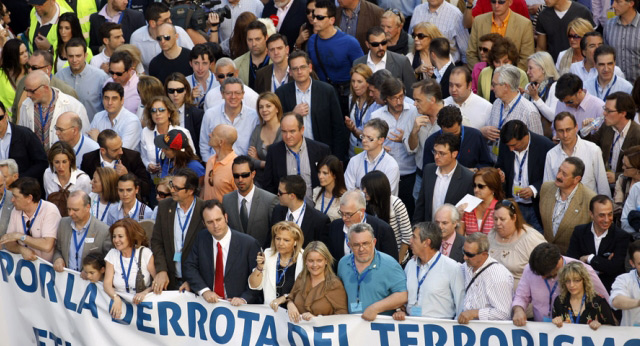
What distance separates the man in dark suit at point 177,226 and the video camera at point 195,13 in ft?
14.0

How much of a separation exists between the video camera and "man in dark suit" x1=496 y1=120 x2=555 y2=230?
474 centimetres

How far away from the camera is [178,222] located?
1116 centimetres

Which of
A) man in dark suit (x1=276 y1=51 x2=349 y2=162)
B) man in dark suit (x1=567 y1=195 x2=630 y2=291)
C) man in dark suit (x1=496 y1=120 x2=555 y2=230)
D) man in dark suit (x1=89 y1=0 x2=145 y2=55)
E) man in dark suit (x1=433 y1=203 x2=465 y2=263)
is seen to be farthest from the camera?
man in dark suit (x1=89 y1=0 x2=145 y2=55)

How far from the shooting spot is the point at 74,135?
12781mm

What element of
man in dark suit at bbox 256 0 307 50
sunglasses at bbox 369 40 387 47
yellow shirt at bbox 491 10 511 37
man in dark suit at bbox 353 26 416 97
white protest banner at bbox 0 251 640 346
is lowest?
white protest banner at bbox 0 251 640 346

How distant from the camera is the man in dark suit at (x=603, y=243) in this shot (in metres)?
10.3

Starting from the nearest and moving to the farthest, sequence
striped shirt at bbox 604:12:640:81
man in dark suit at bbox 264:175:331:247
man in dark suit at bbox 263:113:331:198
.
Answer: man in dark suit at bbox 264:175:331:247, man in dark suit at bbox 263:113:331:198, striped shirt at bbox 604:12:640:81

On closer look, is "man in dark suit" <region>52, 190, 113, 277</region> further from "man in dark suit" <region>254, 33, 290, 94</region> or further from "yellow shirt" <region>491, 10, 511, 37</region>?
"yellow shirt" <region>491, 10, 511, 37</region>

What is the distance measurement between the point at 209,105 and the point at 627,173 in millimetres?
4786

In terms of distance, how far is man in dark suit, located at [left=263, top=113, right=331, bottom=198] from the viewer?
12.2 metres

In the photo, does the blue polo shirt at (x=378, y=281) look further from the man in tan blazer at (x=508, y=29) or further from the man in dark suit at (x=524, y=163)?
the man in tan blazer at (x=508, y=29)

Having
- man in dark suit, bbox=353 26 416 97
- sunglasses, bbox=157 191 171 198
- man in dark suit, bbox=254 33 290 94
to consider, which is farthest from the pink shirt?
man in dark suit, bbox=353 26 416 97

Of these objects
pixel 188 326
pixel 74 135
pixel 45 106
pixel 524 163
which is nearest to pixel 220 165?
pixel 74 135

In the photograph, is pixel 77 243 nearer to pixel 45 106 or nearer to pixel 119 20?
pixel 45 106
